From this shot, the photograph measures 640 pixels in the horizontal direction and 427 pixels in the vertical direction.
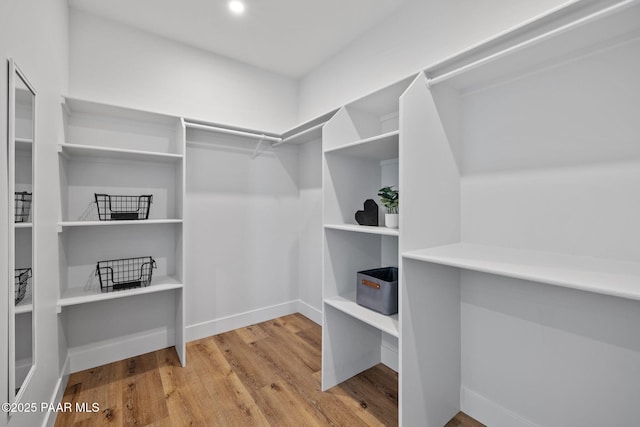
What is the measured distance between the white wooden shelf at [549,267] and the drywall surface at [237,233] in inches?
72.2

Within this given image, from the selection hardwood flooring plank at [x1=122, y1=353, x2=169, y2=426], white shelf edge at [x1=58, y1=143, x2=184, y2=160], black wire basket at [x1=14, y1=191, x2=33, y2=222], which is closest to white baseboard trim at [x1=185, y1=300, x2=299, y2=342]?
hardwood flooring plank at [x1=122, y1=353, x2=169, y2=426]

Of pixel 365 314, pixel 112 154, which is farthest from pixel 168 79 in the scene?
pixel 365 314

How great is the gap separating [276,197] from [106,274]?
1.55m

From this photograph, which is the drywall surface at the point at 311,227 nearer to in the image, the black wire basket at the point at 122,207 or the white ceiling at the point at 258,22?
the white ceiling at the point at 258,22

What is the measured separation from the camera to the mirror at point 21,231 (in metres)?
1.00

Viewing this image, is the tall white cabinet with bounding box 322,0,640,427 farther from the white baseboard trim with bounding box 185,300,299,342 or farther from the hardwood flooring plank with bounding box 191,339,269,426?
the white baseboard trim with bounding box 185,300,299,342

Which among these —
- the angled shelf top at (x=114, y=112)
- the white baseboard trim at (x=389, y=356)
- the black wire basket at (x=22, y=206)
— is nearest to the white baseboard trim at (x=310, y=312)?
the white baseboard trim at (x=389, y=356)

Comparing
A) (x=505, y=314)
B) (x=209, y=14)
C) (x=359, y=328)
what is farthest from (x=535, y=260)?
(x=209, y=14)

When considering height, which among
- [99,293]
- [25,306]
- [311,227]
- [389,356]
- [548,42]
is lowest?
[389,356]

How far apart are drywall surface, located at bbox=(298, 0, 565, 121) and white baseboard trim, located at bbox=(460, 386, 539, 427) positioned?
191cm

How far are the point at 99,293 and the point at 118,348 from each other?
1.81 ft

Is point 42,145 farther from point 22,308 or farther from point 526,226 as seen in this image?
point 526,226

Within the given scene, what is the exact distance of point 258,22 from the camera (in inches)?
87.4

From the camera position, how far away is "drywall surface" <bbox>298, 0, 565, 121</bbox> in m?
1.54
